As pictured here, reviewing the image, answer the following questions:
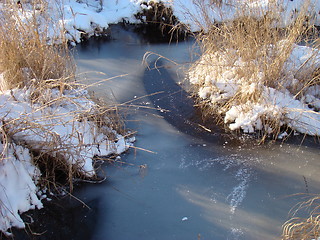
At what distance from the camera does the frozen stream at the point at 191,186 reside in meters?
2.45

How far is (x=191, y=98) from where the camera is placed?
423 centimetres

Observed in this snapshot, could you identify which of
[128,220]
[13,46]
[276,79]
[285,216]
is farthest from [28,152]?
[276,79]

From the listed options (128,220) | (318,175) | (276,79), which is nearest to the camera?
(128,220)

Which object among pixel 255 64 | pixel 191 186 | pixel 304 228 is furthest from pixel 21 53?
pixel 304 228

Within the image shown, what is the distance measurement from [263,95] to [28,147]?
7.62 feet

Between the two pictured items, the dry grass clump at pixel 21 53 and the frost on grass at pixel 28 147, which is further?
the dry grass clump at pixel 21 53

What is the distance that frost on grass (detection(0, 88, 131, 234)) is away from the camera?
7.80 feet

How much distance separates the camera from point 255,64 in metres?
3.79

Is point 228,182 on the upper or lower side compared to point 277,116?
lower

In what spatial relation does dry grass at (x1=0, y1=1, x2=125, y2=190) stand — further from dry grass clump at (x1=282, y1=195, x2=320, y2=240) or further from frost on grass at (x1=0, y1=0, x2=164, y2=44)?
frost on grass at (x1=0, y1=0, x2=164, y2=44)

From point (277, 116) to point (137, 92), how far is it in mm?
1735

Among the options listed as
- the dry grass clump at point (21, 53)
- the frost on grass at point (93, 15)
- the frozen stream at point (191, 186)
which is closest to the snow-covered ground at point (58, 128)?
the dry grass clump at point (21, 53)

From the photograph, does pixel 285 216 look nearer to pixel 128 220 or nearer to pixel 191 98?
pixel 128 220

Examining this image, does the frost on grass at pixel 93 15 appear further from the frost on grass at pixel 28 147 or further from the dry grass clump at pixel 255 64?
the frost on grass at pixel 28 147
